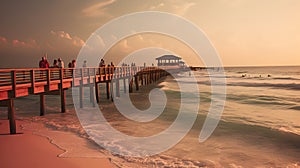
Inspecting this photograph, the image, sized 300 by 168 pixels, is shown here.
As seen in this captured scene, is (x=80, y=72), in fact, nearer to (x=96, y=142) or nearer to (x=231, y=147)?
(x=96, y=142)

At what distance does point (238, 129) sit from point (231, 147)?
3365mm

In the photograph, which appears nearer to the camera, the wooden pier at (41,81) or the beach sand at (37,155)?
the beach sand at (37,155)

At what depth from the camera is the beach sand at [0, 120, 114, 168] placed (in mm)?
6706

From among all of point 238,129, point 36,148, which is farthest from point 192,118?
point 36,148

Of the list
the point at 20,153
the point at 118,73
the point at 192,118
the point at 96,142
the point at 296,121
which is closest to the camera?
the point at 20,153

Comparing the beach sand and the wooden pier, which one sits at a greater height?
the wooden pier

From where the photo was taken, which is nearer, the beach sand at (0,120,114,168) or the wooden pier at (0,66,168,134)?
the beach sand at (0,120,114,168)

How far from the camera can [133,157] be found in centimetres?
773

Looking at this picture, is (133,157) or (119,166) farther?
(133,157)

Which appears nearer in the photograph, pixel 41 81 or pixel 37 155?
pixel 37 155

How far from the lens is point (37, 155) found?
24.3 ft

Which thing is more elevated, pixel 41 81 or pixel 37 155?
pixel 41 81

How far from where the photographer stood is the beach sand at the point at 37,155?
671cm

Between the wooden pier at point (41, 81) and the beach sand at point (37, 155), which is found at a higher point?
the wooden pier at point (41, 81)
